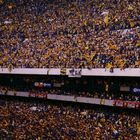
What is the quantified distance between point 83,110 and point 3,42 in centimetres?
1134

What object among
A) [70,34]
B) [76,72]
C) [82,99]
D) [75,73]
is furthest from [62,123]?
[70,34]

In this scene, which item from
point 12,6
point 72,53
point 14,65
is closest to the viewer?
point 72,53

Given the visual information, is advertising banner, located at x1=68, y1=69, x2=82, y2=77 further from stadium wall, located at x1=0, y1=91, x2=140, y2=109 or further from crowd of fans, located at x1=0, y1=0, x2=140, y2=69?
stadium wall, located at x1=0, y1=91, x2=140, y2=109

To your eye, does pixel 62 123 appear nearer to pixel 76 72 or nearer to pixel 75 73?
pixel 75 73

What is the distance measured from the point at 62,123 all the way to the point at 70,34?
7211 mm

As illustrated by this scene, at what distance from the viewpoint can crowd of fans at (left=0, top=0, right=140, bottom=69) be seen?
23.7 meters

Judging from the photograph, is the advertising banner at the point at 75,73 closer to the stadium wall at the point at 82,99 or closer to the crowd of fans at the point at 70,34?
the crowd of fans at the point at 70,34

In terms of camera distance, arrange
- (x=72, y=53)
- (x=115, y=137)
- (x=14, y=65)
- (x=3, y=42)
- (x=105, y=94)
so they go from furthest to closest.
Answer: (x=3, y=42) < (x=14, y=65) < (x=72, y=53) < (x=105, y=94) < (x=115, y=137)

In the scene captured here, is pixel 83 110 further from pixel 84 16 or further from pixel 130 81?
pixel 84 16

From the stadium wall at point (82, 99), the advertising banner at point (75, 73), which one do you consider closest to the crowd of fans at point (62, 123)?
the stadium wall at point (82, 99)

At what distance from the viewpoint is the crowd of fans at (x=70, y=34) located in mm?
23688

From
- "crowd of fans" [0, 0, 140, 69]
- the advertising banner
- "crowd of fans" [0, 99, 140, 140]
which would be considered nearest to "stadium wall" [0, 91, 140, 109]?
"crowd of fans" [0, 99, 140, 140]

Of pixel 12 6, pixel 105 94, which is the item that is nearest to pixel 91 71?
pixel 105 94

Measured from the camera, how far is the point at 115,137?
73.5ft
